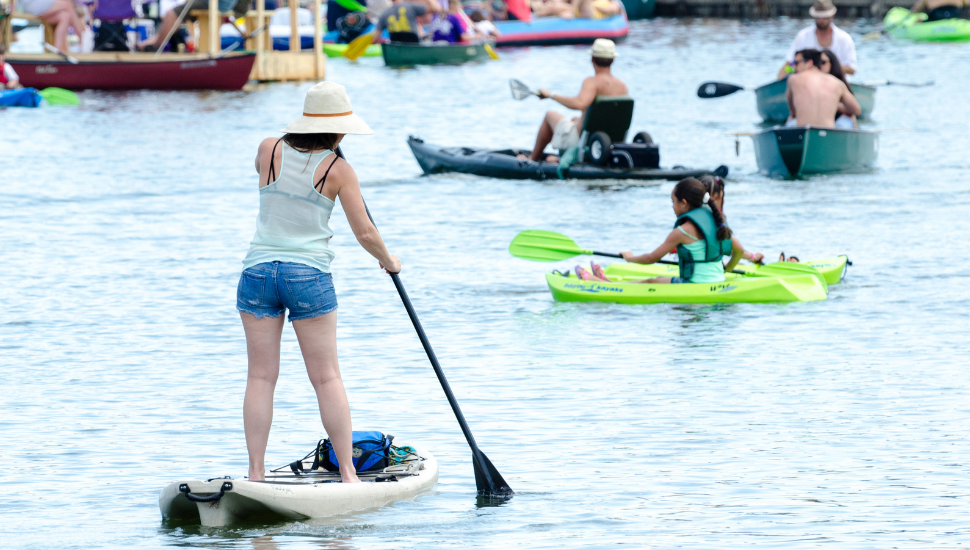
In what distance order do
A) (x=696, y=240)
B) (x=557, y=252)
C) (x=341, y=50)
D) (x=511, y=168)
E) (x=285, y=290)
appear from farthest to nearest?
(x=341, y=50)
(x=511, y=168)
(x=557, y=252)
(x=696, y=240)
(x=285, y=290)

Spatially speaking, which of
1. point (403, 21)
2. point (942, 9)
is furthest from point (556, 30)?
point (942, 9)

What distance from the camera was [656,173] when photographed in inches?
604

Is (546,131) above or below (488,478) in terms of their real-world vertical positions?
below

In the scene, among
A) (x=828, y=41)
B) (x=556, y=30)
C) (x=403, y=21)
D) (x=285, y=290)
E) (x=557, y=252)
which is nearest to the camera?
(x=285, y=290)

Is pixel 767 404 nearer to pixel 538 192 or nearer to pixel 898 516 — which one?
pixel 898 516

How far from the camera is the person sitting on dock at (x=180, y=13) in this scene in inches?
1072

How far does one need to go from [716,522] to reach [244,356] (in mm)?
3821

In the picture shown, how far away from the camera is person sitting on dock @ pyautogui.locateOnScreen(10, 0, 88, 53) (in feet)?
90.6

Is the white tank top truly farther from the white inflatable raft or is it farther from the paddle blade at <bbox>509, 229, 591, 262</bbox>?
the paddle blade at <bbox>509, 229, 591, 262</bbox>

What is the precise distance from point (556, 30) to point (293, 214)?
37.3 meters

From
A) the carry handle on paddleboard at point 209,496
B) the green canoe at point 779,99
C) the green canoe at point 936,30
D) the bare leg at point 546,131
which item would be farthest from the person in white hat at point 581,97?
the green canoe at point 936,30

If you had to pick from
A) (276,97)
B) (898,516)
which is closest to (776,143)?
(898,516)

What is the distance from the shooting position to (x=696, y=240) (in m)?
9.58

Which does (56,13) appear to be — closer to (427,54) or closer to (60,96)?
(60,96)
